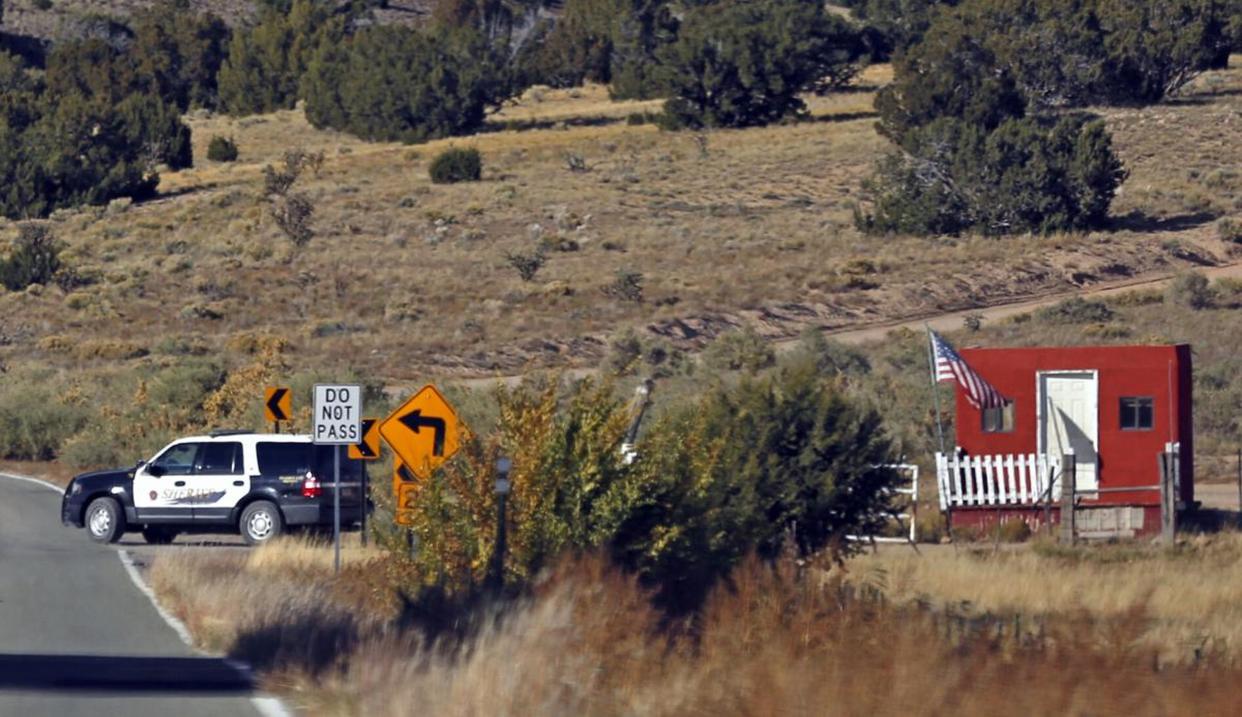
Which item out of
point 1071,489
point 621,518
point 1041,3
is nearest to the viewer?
point 621,518

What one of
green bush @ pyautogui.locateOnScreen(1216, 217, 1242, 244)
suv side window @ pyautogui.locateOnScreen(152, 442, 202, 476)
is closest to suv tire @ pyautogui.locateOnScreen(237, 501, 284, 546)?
suv side window @ pyautogui.locateOnScreen(152, 442, 202, 476)

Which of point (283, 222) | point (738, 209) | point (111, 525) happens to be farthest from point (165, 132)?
point (111, 525)

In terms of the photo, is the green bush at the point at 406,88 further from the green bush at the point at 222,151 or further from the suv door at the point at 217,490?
the suv door at the point at 217,490

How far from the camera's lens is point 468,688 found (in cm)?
884

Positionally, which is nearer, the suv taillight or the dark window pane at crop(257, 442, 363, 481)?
the suv taillight

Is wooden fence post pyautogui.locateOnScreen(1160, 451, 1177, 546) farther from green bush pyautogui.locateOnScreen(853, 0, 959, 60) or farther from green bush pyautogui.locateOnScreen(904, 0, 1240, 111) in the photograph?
green bush pyautogui.locateOnScreen(853, 0, 959, 60)

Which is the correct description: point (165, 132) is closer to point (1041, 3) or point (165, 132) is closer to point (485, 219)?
point (485, 219)

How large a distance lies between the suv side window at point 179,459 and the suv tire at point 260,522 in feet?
3.34

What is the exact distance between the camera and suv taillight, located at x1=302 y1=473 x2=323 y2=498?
22953 millimetres

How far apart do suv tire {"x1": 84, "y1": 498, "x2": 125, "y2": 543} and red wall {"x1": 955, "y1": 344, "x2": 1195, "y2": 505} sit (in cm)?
1222

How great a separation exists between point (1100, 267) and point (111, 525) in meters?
38.8

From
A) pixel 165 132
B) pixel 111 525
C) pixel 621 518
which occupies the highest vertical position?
pixel 165 132

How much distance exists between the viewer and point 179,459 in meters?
23.5

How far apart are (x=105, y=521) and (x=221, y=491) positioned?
5.65 feet
